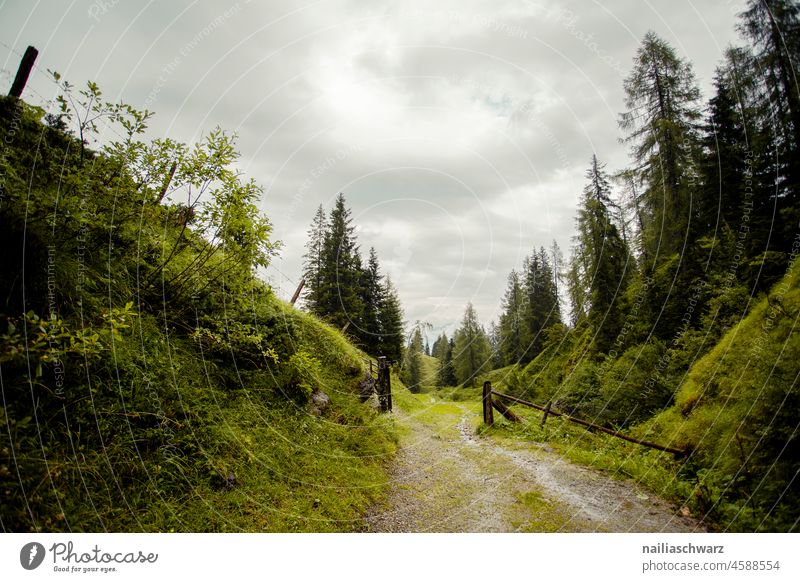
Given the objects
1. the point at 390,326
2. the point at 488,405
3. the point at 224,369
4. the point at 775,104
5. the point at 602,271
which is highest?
the point at 775,104

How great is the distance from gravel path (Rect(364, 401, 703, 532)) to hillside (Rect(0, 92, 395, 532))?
2.58 feet

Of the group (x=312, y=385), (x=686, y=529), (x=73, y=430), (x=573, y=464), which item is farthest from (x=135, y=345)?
(x=573, y=464)

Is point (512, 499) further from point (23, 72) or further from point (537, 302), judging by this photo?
point (537, 302)

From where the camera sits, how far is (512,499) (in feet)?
17.2

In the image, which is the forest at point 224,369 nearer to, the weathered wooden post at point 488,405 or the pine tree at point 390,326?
the weathered wooden post at point 488,405

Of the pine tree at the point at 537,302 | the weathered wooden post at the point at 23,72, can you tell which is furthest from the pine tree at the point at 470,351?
the weathered wooden post at the point at 23,72

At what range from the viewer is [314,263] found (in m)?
27.8

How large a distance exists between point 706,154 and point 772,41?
195 inches

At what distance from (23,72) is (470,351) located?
50.2 m

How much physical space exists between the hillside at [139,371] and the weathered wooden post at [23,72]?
410 millimetres

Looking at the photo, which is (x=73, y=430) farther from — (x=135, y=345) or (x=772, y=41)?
(x=772, y=41)

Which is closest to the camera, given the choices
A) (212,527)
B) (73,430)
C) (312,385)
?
(73,430)

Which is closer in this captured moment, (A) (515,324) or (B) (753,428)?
(B) (753,428)

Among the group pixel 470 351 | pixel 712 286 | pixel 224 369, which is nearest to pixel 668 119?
pixel 712 286
